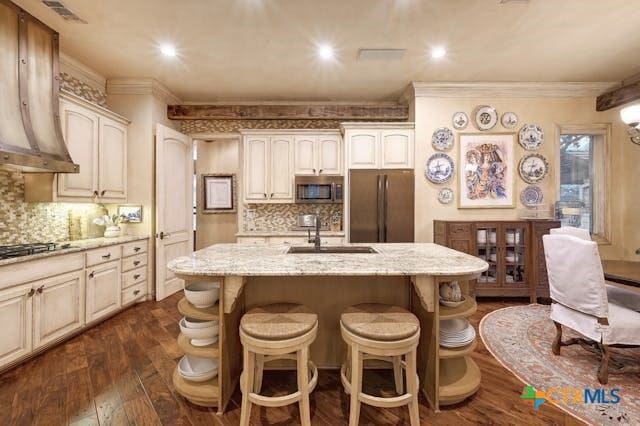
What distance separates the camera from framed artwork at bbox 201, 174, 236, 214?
5461 millimetres

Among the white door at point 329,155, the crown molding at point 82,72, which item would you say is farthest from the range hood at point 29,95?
the white door at point 329,155

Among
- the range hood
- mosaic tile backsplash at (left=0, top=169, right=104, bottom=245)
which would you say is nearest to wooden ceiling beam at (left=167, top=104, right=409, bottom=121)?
the range hood

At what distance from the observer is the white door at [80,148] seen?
9.09 ft

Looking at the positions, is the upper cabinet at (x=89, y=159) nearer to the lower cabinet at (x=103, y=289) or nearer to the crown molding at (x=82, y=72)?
the crown molding at (x=82, y=72)

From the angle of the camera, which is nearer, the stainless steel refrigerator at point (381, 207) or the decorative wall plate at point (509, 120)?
the stainless steel refrigerator at point (381, 207)

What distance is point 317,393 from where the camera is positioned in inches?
73.0

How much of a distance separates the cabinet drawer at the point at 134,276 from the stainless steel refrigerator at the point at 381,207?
2744mm

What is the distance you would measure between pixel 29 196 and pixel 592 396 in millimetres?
4886

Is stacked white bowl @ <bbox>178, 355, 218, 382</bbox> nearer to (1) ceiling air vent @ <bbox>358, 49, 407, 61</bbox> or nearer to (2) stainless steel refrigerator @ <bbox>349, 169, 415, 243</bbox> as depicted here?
(2) stainless steel refrigerator @ <bbox>349, 169, 415, 243</bbox>

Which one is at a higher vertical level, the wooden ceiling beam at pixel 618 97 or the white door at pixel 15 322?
the wooden ceiling beam at pixel 618 97

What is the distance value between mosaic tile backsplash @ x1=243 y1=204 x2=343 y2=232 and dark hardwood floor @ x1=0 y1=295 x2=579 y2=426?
7.48 feet

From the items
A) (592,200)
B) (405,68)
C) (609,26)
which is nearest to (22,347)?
(405,68)

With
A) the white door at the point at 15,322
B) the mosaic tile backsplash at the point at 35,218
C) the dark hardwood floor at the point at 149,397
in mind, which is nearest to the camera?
the dark hardwood floor at the point at 149,397

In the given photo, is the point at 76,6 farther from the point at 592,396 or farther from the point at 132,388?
the point at 592,396
